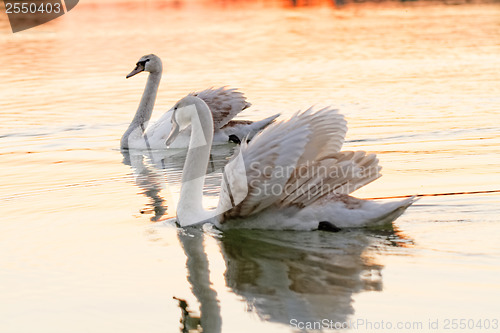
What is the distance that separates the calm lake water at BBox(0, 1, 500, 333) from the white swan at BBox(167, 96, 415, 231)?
137 mm

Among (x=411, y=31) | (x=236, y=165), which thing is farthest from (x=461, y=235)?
(x=411, y=31)

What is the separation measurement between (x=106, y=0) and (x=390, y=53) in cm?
2624

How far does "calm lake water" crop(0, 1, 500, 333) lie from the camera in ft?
19.3

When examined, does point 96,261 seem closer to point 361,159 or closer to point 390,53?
point 361,159

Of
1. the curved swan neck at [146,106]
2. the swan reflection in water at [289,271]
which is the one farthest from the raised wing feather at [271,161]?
the curved swan neck at [146,106]

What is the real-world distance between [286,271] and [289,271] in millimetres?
24

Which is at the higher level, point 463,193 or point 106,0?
point 463,193

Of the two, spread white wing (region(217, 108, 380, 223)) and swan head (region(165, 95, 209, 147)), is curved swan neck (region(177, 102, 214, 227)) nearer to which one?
swan head (region(165, 95, 209, 147))

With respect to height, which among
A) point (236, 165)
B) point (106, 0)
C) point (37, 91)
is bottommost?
point (106, 0)

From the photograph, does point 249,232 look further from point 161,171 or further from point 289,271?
point 161,171

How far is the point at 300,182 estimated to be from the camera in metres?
7.43

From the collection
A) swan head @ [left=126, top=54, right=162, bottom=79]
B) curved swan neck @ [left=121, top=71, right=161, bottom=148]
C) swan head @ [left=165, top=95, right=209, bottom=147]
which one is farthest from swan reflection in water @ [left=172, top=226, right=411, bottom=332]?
swan head @ [left=126, top=54, right=162, bottom=79]

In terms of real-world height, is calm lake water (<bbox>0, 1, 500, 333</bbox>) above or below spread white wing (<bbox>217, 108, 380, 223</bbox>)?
below

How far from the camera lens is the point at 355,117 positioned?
13.0 m
